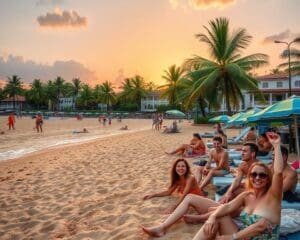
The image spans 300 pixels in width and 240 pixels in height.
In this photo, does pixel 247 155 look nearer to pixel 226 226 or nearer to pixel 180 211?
pixel 180 211

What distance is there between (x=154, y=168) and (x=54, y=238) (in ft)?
16.2

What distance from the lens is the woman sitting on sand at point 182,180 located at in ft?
15.2

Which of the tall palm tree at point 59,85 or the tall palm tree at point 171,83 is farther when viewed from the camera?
the tall palm tree at point 59,85

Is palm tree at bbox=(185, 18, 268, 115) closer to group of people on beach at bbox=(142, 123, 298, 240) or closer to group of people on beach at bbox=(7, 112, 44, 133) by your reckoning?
group of people on beach at bbox=(7, 112, 44, 133)

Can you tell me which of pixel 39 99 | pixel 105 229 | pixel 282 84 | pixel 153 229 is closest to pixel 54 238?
pixel 105 229

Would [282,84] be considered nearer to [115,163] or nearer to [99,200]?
[115,163]

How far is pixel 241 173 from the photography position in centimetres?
471

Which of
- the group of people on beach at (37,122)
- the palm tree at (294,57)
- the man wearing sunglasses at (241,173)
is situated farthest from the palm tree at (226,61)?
the man wearing sunglasses at (241,173)

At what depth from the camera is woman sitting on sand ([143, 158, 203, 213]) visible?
15.2 feet

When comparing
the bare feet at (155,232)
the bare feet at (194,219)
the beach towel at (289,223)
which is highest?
the beach towel at (289,223)

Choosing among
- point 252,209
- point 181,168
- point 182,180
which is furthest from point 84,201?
point 252,209

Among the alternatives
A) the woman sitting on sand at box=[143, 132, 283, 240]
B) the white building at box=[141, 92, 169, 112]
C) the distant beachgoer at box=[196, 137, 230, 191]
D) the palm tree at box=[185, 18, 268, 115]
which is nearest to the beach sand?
the distant beachgoer at box=[196, 137, 230, 191]

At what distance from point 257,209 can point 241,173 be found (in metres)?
2.01

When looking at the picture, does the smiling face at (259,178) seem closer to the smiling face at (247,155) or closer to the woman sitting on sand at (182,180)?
the woman sitting on sand at (182,180)
